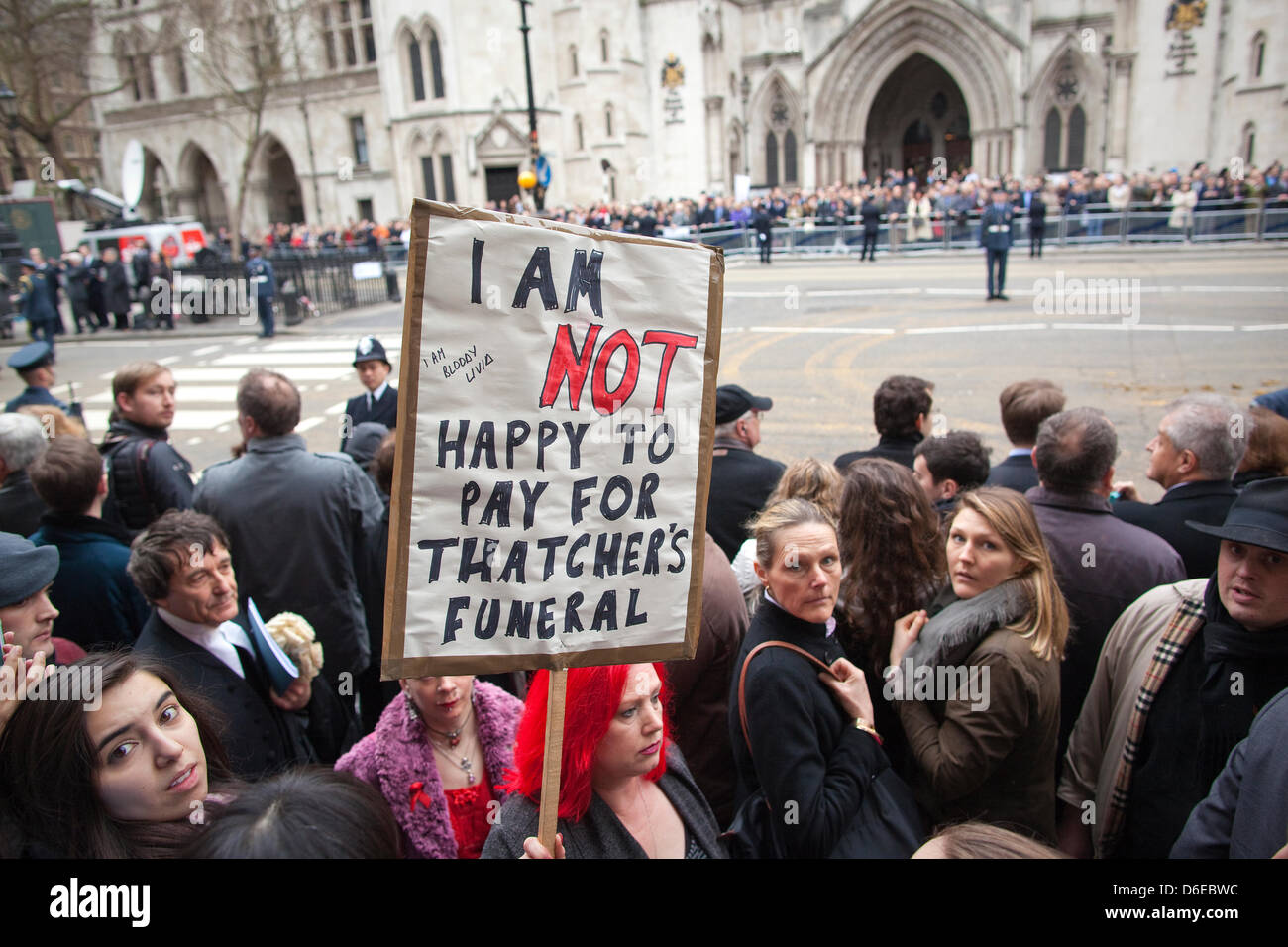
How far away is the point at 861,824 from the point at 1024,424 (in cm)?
281

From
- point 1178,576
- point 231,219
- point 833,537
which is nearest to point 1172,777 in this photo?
point 1178,576

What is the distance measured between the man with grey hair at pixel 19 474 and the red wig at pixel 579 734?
11.2ft

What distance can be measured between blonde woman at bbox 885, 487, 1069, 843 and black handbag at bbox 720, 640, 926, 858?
20 cm

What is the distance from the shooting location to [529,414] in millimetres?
1981

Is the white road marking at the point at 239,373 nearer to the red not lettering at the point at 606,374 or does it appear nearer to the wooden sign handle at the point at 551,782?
the red not lettering at the point at 606,374

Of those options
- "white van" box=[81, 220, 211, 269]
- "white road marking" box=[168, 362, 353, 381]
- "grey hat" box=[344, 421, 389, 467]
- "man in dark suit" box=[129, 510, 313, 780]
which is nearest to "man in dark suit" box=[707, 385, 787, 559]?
"man in dark suit" box=[129, 510, 313, 780]

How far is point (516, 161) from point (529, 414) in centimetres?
3605

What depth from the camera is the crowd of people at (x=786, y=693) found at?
196 centimetres

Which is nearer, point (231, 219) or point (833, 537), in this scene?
point (833, 537)

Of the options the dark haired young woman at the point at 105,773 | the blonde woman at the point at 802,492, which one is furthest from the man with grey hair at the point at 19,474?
the blonde woman at the point at 802,492

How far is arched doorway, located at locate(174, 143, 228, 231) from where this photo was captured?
43.6m

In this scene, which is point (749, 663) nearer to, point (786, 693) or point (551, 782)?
point (786, 693)

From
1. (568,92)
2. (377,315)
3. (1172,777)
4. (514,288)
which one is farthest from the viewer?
(568,92)
